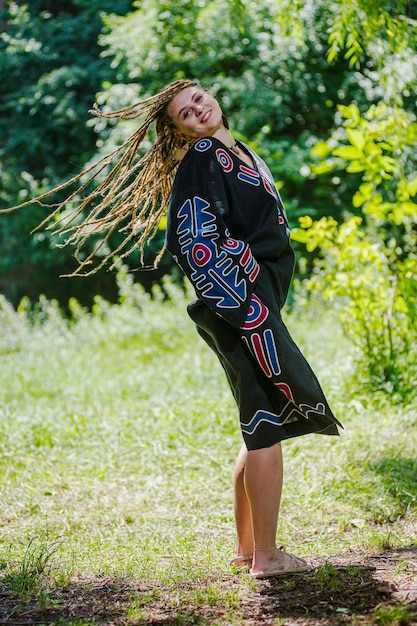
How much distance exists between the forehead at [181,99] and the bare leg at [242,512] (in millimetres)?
Result: 1142

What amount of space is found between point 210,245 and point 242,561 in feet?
3.56

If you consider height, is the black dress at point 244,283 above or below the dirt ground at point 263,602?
above

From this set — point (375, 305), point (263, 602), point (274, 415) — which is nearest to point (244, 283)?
point (274, 415)

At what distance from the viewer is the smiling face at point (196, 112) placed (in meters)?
2.70

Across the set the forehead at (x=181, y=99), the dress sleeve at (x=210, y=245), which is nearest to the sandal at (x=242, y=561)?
the dress sleeve at (x=210, y=245)

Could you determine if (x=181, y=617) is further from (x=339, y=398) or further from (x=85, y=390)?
(x=85, y=390)

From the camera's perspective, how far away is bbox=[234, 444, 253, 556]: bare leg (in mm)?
2771

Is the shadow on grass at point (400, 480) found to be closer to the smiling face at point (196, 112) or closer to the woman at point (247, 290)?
the woman at point (247, 290)

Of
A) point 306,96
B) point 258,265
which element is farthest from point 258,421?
point 306,96

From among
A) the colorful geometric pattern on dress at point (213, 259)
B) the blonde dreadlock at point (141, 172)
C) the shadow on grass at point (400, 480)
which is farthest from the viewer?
the shadow on grass at point (400, 480)

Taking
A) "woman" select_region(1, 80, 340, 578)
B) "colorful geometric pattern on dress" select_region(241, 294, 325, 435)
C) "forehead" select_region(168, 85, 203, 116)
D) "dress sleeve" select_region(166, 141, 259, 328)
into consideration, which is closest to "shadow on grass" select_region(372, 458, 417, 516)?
"woman" select_region(1, 80, 340, 578)

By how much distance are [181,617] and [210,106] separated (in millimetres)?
1574

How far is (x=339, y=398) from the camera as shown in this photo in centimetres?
498

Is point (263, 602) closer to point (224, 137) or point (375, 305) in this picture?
point (224, 137)
